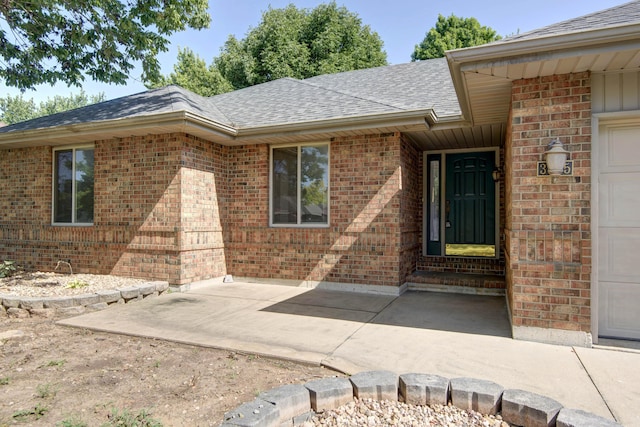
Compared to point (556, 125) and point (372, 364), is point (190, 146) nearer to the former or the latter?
point (372, 364)

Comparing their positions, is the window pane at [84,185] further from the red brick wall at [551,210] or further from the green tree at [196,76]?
the green tree at [196,76]

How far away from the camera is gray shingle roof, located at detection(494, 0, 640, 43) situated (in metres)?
3.57

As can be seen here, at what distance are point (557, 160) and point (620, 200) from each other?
33.4 inches

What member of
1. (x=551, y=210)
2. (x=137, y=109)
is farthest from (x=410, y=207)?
(x=137, y=109)

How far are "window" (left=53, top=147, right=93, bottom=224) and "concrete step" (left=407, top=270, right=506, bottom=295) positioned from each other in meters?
→ 6.68

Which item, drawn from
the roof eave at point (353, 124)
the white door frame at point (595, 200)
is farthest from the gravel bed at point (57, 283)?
the white door frame at point (595, 200)

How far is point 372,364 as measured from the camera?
3.53m

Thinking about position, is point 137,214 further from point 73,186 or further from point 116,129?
point 73,186

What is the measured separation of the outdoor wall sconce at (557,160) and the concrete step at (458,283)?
307cm

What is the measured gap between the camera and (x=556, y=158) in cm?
396

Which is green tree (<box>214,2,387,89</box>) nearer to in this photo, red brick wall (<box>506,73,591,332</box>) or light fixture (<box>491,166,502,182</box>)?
light fixture (<box>491,166,502,182</box>)

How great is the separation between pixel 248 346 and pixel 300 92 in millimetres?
6442

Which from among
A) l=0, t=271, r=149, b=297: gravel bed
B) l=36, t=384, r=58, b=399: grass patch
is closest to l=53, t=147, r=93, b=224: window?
l=0, t=271, r=149, b=297: gravel bed

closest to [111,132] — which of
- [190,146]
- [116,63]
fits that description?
[190,146]
